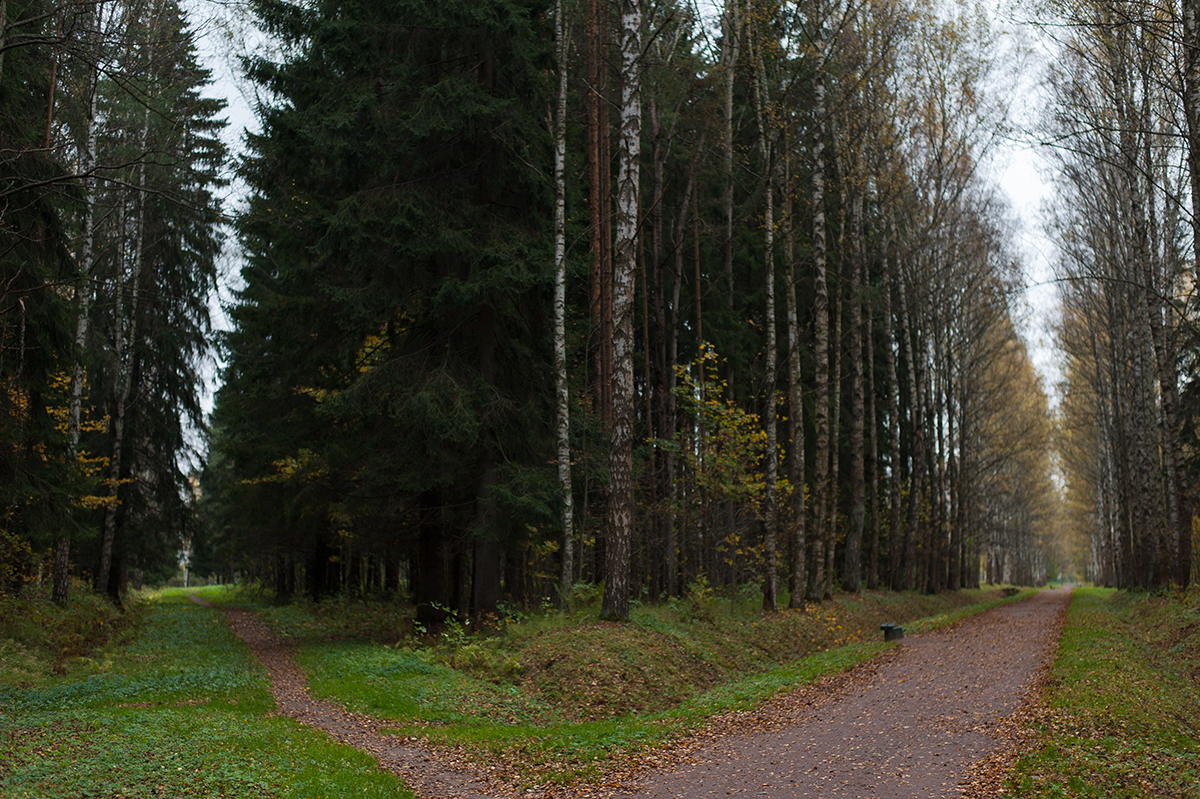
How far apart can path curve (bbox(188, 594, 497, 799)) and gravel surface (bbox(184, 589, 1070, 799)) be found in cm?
2

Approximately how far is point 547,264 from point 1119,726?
419 inches

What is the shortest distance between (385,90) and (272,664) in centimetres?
1089

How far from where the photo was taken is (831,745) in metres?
8.05

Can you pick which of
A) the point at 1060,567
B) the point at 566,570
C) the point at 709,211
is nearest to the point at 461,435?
the point at 566,570

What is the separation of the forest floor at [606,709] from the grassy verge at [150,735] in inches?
1.6

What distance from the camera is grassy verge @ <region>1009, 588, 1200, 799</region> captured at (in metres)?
6.26

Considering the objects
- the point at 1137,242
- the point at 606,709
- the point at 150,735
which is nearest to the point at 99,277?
the point at 150,735

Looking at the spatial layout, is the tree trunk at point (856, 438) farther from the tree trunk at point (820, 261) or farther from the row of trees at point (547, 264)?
the tree trunk at point (820, 261)

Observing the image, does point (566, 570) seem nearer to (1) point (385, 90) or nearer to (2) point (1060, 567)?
(1) point (385, 90)

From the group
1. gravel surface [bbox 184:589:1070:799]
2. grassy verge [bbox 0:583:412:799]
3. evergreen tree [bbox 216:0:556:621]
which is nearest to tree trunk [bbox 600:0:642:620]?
evergreen tree [bbox 216:0:556:621]

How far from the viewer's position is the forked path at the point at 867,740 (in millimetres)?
6879

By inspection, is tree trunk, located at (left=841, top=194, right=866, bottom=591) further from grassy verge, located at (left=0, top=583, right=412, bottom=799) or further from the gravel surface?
grassy verge, located at (left=0, top=583, right=412, bottom=799)

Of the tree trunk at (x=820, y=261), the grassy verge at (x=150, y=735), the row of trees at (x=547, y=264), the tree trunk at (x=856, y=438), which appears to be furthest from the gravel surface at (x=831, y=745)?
the tree trunk at (x=856, y=438)

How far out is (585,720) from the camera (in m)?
9.82
